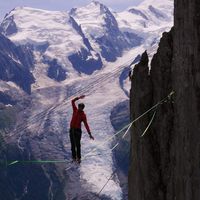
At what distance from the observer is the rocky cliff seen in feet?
79.5

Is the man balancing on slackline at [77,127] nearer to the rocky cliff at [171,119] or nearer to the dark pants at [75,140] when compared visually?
the dark pants at [75,140]

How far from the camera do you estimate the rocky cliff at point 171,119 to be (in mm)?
24234

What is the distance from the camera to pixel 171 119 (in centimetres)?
2698

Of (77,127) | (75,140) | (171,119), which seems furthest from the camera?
(75,140)

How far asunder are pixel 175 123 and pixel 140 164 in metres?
3.98

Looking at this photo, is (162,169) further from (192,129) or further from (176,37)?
(176,37)

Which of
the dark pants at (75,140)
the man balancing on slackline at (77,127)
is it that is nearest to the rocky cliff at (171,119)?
the man balancing on slackline at (77,127)

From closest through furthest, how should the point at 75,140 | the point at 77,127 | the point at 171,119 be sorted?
the point at 171,119, the point at 77,127, the point at 75,140

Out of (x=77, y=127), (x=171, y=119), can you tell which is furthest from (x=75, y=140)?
(x=171, y=119)

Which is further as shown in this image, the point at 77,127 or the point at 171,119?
the point at 77,127

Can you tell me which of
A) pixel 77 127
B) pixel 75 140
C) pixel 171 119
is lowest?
pixel 75 140

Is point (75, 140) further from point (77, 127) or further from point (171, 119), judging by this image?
point (171, 119)

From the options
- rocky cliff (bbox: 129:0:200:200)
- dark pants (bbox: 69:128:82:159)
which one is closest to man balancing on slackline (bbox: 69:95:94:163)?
dark pants (bbox: 69:128:82:159)

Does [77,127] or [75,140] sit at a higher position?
[77,127]
